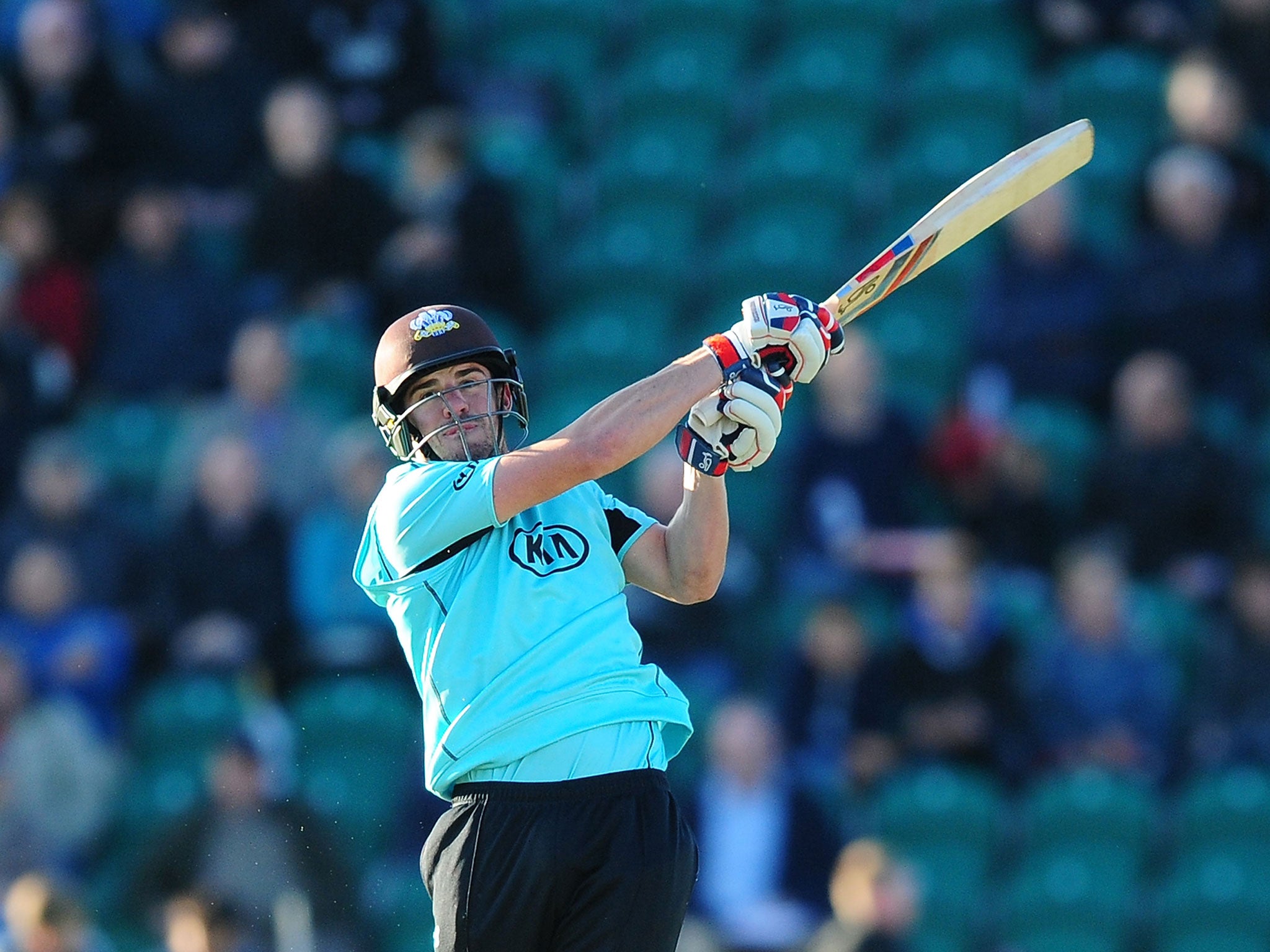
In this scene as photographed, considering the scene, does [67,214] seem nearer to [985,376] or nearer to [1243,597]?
[985,376]

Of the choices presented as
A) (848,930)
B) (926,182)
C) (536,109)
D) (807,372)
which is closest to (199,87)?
(536,109)

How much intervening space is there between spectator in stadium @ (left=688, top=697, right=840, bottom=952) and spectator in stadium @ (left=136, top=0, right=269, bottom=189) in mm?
4608

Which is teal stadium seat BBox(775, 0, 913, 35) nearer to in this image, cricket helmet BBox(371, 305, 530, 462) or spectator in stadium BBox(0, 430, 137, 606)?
Result: spectator in stadium BBox(0, 430, 137, 606)

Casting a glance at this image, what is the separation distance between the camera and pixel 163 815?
8.66 m

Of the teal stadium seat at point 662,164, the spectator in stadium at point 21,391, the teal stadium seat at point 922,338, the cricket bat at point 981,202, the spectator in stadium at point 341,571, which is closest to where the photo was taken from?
the cricket bat at point 981,202

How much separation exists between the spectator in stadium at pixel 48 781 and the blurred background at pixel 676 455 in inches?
0.7

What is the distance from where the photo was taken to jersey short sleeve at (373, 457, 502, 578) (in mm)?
4258

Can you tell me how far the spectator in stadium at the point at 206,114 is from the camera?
422 inches

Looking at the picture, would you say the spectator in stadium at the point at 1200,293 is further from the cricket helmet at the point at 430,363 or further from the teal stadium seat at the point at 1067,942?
the cricket helmet at the point at 430,363

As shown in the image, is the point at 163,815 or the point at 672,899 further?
the point at 163,815

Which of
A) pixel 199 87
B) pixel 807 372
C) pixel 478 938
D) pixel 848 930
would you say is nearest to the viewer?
pixel 478 938

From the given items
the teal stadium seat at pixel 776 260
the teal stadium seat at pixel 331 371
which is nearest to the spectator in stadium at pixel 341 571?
the teal stadium seat at pixel 331 371

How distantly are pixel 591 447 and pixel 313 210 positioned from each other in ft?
20.2

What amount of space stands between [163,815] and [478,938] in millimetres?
4889
